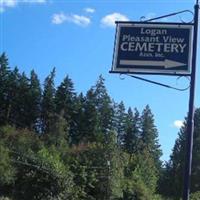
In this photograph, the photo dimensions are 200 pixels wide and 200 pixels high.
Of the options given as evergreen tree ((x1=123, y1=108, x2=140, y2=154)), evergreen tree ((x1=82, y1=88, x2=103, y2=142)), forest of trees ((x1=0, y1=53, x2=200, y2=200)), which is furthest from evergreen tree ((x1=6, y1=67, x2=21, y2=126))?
evergreen tree ((x1=123, y1=108, x2=140, y2=154))

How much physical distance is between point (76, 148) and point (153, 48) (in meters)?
78.8

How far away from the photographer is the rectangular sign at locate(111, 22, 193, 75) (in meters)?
10.4

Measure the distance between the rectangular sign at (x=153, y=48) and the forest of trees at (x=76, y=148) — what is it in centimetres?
4770

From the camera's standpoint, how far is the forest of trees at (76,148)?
70.1m

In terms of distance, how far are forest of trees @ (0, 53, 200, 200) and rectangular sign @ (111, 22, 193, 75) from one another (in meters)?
47.7

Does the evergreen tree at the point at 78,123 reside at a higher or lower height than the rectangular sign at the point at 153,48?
higher

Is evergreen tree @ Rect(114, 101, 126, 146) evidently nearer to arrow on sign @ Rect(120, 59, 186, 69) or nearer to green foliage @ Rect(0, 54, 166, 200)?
green foliage @ Rect(0, 54, 166, 200)

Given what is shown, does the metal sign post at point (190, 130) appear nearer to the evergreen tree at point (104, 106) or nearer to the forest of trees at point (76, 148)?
the forest of trees at point (76, 148)

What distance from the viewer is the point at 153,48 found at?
34.1 ft

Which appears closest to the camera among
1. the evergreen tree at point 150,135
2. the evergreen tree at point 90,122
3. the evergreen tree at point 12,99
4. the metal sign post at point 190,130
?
the metal sign post at point 190,130

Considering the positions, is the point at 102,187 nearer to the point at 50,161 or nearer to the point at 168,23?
the point at 50,161

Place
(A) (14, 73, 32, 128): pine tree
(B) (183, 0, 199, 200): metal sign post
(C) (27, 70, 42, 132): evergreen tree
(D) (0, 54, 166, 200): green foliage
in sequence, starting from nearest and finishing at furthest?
(B) (183, 0, 199, 200): metal sign post, (D) (0, 54, 166, 200): green foliage, (A) (14, 73, 32, 128): pine tree, (C) (27, 70, 42, 132): evergreen tree

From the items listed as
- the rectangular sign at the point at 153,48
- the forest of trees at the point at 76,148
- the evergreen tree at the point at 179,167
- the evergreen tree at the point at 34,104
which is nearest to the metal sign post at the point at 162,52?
the rectangular sign at the point at 153,48

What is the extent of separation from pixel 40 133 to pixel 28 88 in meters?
9.20
